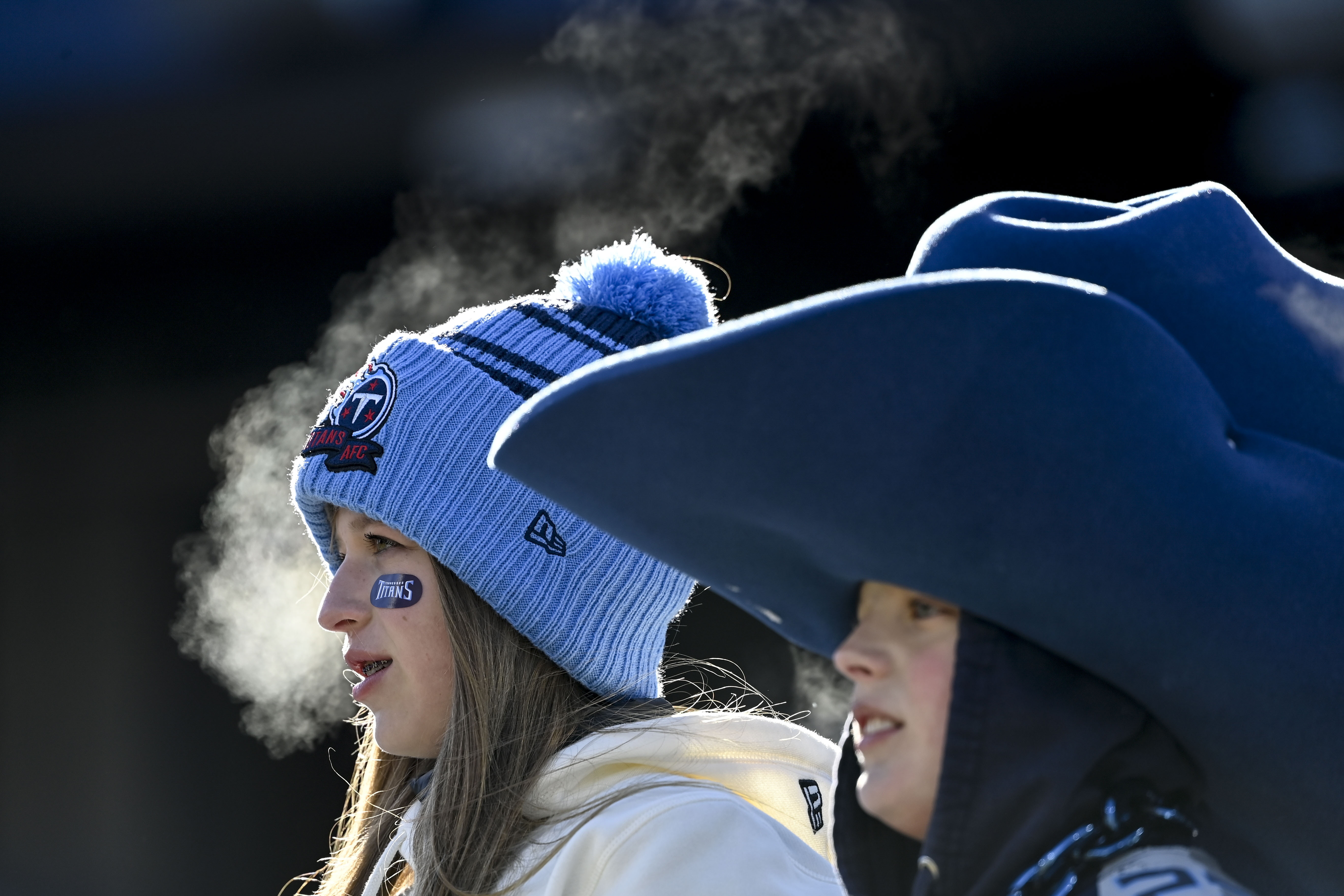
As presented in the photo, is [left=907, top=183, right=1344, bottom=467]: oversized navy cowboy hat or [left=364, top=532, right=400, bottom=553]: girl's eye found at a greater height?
[left=907, top=183, right=1344, bottom=467]: oversized navy cowboy hat

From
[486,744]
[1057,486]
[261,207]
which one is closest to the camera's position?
[1057,486]

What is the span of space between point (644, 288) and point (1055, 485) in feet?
3.60

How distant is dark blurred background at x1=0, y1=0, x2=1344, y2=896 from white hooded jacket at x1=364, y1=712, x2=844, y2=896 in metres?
1.54

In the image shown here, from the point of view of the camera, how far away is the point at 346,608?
1699mm

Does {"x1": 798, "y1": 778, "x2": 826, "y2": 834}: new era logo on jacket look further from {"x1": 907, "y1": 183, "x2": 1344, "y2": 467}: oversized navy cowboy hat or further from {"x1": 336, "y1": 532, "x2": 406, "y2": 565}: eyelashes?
{"x1": 907, "y1": 183, "x2": 1344, "y2": 467}: oversized navy cowboy hat

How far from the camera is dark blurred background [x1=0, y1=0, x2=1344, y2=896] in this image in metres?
2.80

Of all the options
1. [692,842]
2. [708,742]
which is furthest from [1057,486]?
[708,742]

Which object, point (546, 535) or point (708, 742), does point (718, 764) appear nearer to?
point (708, 742)

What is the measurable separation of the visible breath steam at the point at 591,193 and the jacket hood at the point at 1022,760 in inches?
80.0

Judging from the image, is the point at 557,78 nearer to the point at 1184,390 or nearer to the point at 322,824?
the point at 322,824

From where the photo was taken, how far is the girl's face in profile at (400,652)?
5.56 feet

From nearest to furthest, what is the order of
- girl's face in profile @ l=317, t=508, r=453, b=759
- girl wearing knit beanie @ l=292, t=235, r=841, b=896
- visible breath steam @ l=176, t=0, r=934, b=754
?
girl wearing knit beanie @ l=292, t=235, r=841, b=896 < girl's face in profile @ l=317, t=508, r=453, b=759 < visible breath steam @ l=176, t=0, r=934, b=754

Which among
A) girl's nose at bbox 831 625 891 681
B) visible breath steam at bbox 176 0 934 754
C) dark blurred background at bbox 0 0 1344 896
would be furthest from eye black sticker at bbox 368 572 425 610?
dark blurred background at bbox 0 0 1344 896

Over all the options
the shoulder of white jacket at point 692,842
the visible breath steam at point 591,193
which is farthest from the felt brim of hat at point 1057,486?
the visible breath steam at point 591,193
